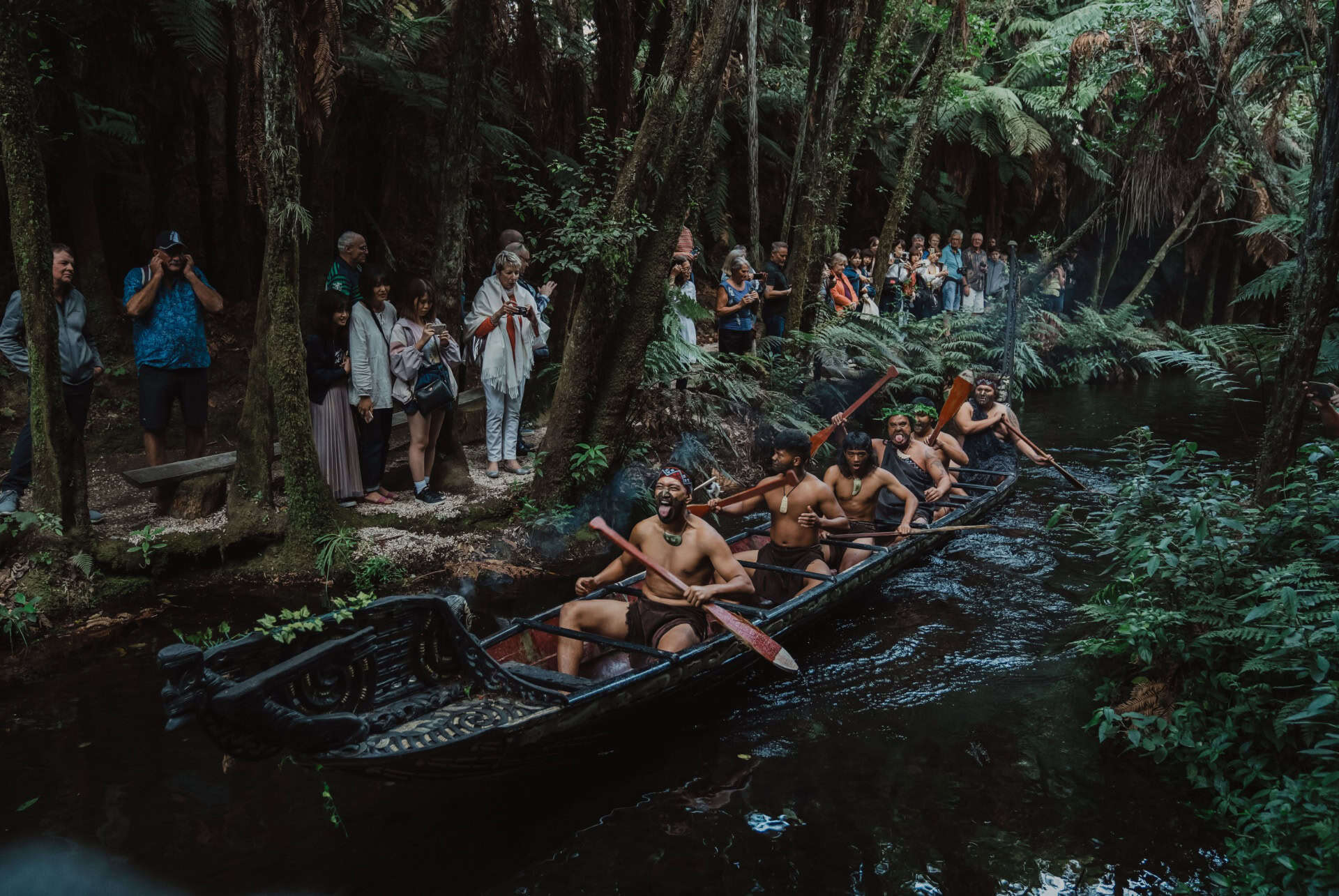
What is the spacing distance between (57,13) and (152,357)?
14.3ft

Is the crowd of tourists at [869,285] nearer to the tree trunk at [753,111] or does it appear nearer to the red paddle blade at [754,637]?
the tree trunk at [753,111]

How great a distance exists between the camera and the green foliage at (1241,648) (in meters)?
3.55

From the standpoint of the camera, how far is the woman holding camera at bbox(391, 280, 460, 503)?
25.6 feet

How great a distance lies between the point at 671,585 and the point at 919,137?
1054 centimetres

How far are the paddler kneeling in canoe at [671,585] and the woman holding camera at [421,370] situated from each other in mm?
2955

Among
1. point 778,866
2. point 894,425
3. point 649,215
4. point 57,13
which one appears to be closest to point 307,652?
point 778,866

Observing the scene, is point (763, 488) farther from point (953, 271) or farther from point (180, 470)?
point (953, 271)

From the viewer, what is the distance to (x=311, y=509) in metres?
7.11

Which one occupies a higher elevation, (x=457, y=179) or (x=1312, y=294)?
(x=457, y=179)

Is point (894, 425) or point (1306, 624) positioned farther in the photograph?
point (894, 425)

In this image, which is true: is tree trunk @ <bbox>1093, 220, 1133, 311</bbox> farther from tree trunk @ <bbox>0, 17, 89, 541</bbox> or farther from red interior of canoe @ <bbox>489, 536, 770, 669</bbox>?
tree trunk @ <bbox>0, 17, 89, 541</bbox>

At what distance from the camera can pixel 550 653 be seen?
223 inches

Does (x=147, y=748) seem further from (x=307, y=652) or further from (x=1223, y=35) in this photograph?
(x=1223, y=35)

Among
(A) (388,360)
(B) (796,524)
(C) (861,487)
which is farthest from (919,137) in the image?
(A) (388,360)
